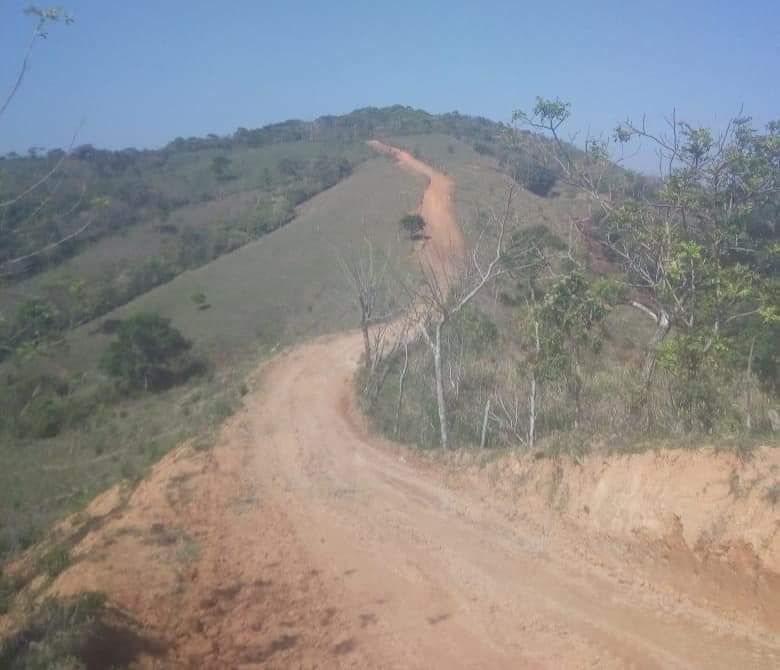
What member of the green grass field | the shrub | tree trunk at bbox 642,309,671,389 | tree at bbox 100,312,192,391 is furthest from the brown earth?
the green grass field

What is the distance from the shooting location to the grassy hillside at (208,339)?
17.4 meters

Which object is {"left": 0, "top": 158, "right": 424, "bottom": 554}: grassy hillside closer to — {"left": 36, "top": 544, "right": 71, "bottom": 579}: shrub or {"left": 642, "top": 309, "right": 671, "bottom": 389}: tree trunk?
{"left": 36, "top": 544, "right": 71, "bottom": 579}: shrub

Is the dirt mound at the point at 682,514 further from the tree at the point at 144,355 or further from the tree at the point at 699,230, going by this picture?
the tree at the point at 144,355

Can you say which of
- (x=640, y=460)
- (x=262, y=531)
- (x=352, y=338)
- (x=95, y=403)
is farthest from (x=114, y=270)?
(x=640, y=460)

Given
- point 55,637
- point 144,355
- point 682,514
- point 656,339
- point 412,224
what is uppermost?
point 412,224

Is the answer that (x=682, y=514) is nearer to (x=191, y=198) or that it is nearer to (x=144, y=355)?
(x=144, y=355)

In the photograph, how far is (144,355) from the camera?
27.7 metres

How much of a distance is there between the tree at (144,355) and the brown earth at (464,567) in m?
15.4

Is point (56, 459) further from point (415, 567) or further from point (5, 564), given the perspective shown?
point (415, 567)

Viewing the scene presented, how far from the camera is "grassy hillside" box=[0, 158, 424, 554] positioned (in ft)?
57.0

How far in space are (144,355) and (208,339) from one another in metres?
4.20

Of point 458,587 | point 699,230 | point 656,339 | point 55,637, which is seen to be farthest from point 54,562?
point 699,230

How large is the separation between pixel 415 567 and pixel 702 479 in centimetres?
394

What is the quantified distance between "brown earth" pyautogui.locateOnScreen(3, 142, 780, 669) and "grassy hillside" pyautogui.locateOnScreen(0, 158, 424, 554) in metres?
4.85
